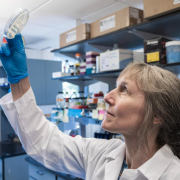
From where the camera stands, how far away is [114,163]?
Answer: 117 cm

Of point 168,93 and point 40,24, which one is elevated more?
point 40,24

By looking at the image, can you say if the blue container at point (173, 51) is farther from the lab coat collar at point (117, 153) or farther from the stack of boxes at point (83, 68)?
the stack of boxes at point (83, 68)

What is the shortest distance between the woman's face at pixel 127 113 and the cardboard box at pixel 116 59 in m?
0.98

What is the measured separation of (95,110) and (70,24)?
1.49m

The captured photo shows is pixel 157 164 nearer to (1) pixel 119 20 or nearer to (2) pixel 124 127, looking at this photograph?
(2) pixel 124 127

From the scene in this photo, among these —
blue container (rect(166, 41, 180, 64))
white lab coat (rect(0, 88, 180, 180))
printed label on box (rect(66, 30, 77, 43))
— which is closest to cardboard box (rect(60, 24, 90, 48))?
printed label on box (rect(66, 30, 77, 43))

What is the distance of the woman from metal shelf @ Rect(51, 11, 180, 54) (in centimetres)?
77

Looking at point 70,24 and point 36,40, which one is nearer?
point 70,24

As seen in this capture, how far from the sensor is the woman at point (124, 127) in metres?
1.03

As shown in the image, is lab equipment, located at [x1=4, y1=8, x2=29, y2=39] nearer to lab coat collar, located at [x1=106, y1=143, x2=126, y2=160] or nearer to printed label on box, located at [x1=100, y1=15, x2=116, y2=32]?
lab coat collar, located at [x1=106, y1=143, x2=126, y2=160]

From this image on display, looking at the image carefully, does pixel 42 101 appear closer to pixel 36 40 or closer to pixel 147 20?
pixel 36 40

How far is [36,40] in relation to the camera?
4.05 m

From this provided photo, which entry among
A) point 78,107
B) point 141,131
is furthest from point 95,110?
point 141,131

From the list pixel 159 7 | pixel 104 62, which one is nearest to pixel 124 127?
pixel 159 7
